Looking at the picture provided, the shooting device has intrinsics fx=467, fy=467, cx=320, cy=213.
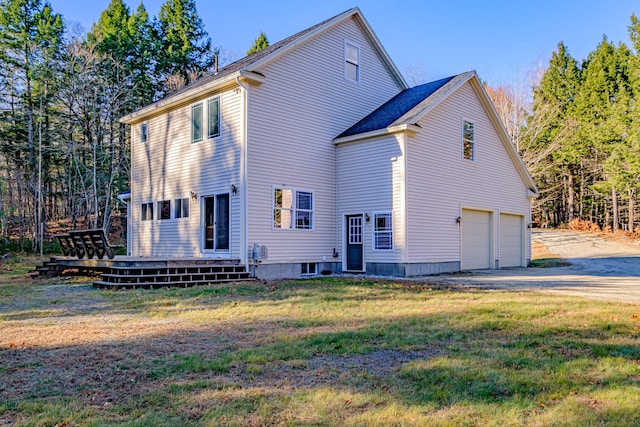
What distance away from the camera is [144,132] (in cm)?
1694

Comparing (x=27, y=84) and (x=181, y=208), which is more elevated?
(x=27, y=84)

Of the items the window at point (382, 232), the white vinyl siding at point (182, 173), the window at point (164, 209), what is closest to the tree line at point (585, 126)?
the window at point (382, 232)

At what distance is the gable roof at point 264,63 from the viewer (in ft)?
41.5

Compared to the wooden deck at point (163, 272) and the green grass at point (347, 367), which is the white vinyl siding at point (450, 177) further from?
the green grass at point (347, 367)

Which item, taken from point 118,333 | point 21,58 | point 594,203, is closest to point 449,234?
point 118,333

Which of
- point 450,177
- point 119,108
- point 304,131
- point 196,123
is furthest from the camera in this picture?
point 119,108

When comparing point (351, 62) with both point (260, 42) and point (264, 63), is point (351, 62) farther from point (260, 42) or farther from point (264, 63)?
point (260, 42)

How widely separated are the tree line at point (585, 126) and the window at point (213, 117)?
2191 centimetres

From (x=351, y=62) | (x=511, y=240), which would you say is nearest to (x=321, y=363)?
(x=351, y=62)

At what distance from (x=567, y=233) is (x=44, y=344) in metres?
31.5

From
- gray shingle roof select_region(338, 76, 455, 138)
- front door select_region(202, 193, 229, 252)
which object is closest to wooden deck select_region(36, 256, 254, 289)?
front door select_region(202, 193, 229, 252)

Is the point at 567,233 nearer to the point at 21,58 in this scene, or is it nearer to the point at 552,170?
the point at 552,170

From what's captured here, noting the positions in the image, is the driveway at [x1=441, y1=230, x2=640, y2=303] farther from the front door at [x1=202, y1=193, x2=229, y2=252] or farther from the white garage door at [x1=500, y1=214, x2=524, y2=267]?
the front door at [x1=202, y1=193, x2=229, y2=252]

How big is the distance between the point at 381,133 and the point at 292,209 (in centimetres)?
342
